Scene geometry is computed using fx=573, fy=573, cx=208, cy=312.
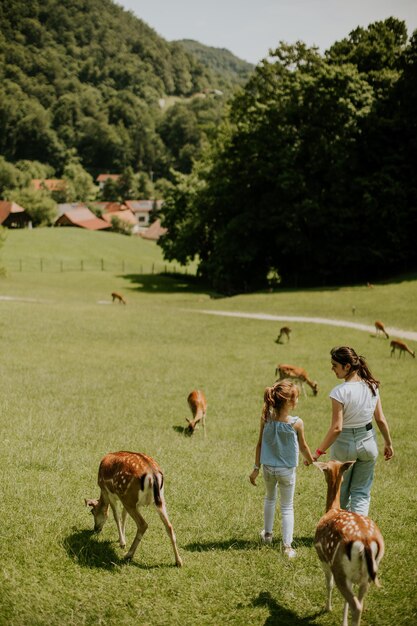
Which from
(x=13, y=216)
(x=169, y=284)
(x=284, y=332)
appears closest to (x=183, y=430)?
(x=284, y=332)

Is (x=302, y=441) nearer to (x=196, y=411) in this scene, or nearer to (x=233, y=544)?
(x=233, y=544)

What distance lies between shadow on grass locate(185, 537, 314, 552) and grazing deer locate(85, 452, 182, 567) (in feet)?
1.97

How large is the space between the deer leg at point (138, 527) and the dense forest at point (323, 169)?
1737 inches

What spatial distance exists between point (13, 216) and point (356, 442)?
107251 millimetres

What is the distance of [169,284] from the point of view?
63438 mm

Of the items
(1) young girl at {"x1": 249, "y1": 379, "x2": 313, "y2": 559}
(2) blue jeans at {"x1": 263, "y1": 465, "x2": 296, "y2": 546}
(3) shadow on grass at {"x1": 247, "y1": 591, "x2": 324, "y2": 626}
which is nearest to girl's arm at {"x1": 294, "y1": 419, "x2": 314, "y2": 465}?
(1) young girl at {"x1": 249, "y1": 379, "x2": 313, "y2": 559}

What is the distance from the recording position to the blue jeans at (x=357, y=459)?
790 cm

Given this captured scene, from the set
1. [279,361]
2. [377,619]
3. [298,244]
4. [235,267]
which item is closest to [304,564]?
[377,619]

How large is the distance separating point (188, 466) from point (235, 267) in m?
46.3

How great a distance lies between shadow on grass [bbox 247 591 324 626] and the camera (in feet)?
21.3

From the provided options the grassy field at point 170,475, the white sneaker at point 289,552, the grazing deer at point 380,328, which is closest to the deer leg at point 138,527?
the grassy field at point 170,475

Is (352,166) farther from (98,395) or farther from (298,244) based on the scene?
(98,395)

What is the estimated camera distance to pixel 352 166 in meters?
49.5

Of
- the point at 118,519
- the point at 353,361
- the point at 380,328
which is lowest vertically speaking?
the point at 118,519
